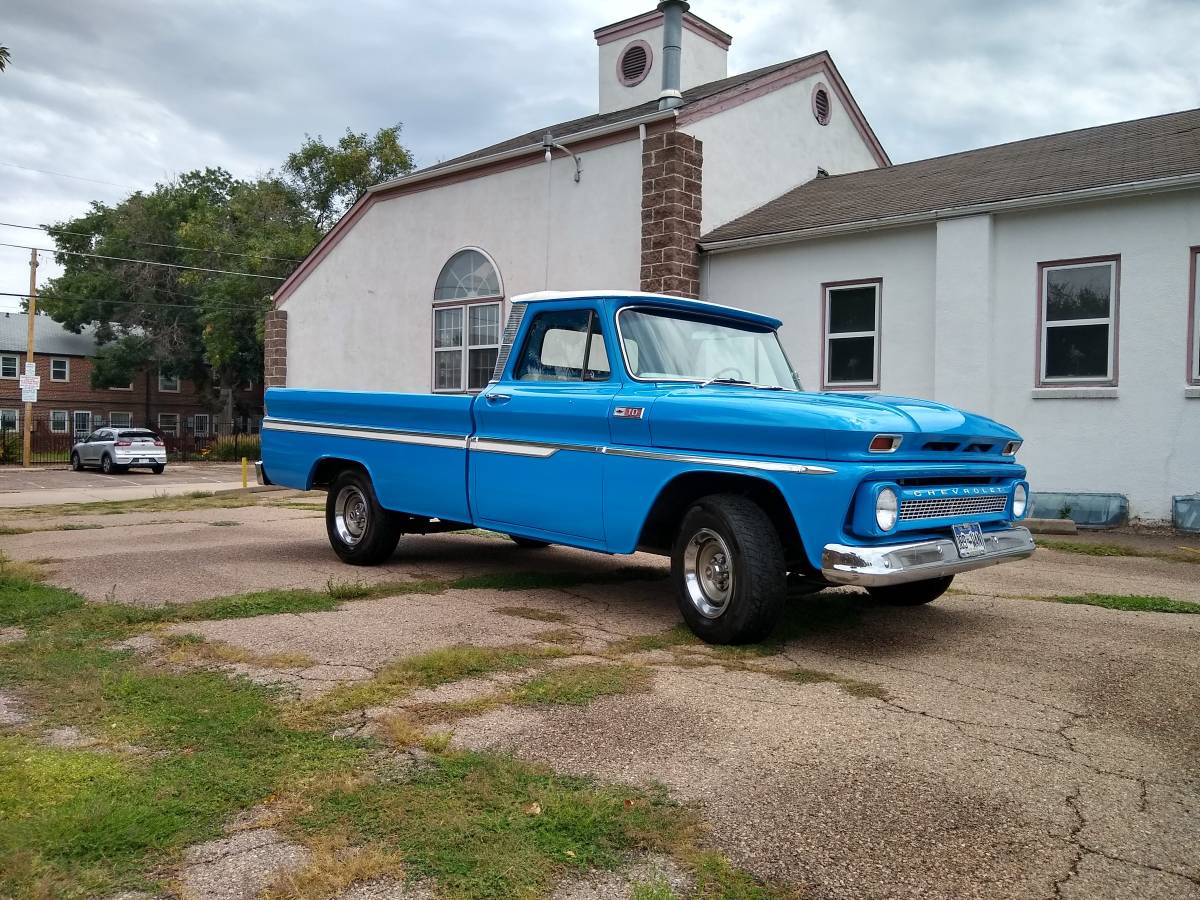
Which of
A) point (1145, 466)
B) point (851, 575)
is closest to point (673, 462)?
point (851, 575)

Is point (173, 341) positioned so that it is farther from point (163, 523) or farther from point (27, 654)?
point (27, 654)

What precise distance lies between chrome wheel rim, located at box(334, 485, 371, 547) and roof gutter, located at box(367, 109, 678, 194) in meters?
8.53

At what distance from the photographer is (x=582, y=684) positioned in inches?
173

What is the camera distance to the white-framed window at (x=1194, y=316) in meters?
10.7

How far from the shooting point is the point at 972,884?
8.55 ft

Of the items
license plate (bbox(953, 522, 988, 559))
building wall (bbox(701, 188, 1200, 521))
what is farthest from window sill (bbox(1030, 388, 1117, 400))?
license plate (bbox(953, 522, 988, 559))

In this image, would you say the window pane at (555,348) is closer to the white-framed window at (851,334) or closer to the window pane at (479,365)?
the white-framed window at (851,334)

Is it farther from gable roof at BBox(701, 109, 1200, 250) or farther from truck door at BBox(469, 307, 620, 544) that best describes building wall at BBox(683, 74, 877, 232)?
truck door at BBox(469, 307, 620, 544)

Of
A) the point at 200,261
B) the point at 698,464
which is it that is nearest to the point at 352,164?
the point at 200,261

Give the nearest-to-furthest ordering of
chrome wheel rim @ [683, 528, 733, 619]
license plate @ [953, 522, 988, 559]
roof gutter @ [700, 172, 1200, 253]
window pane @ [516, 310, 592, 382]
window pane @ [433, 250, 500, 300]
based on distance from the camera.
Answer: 1. license plate @ [953, 522, 988, 559]
2. chrome wheel rim @ [683, 528, 733, 619]
3. window pane @ [516, 310, 592, 382]
4. roof gutter @ [700, 172, 1200, 253]
5. window pane @ [433, 250, 500, 300]

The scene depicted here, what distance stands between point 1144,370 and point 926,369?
2.55 meters

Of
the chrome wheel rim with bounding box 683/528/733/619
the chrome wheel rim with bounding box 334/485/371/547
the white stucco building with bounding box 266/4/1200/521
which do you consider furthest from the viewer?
the white stucco building with bounding box 266/4/1200/521

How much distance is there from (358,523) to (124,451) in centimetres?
2644

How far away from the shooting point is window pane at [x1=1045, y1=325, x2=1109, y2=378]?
11.4m
